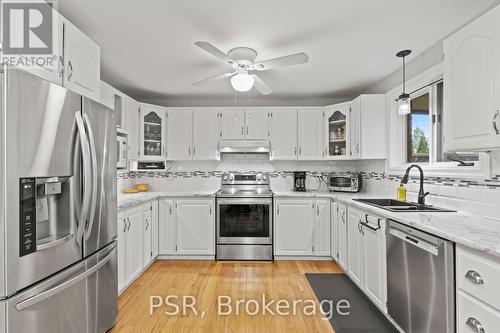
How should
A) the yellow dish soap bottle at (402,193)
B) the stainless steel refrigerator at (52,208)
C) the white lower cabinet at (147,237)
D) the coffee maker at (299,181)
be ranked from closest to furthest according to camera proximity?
the stainless steel refrigerator at (52,208)
the yellow dish soap bottle at (402,193)
the white lower cabinet at (147,237)
the coffee maker at (299,181)

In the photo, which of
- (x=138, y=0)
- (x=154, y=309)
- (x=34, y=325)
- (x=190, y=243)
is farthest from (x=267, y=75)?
(x=34, y=325)

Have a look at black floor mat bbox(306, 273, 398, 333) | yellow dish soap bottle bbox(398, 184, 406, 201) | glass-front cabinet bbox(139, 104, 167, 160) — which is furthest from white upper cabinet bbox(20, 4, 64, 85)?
yellow dish soap bottle bbox(398, 184, 406, 201)

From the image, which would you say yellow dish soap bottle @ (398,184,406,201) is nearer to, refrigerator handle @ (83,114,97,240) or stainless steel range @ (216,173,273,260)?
stainless steel range @ (216,173,273,260)

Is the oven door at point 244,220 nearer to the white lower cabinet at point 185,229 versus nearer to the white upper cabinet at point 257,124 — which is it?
the white lower cabinet at point 185,229

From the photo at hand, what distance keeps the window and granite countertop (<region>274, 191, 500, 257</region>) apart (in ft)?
2.03

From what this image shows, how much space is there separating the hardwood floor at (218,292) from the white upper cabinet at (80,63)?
1.83 m

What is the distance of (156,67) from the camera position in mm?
2855

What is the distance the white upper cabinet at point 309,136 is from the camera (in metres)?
3.83

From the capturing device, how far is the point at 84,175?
61.1 inches

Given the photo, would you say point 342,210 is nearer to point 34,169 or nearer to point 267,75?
point 267,75

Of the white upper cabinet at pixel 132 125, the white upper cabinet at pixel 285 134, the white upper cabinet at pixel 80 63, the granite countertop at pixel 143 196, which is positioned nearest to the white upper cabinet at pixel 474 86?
the white upper cabinet at pixel 285 134

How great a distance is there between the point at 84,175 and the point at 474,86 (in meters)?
2.40

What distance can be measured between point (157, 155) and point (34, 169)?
2.56 m

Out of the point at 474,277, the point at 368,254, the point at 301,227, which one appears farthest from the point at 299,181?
the point at 474,277
